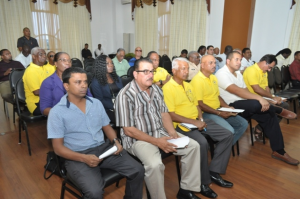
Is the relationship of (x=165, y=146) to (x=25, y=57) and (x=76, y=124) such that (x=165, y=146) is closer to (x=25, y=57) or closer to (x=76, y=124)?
(x=76, y=124)

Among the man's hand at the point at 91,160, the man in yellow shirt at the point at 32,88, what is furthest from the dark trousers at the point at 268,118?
the man in yellow shirt at the point at 32,88

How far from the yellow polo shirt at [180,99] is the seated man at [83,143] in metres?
0.71

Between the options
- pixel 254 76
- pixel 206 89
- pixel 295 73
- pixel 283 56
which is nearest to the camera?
pixel 206 89

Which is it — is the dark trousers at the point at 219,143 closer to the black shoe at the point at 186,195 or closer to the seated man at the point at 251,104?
the black shoe at the point at 186,195

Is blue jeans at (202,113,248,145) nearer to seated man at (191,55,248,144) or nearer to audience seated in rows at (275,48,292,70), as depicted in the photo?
seated man at (191,55,248,144)

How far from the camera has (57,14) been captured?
877 cm

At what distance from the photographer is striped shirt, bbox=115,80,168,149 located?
186 centimetres

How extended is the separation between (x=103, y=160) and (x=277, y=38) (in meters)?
7.21

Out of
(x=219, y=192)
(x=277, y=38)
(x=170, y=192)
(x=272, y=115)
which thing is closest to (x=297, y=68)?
(x=277, y=38)

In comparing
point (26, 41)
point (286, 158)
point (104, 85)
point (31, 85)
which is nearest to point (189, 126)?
point (104, 85)

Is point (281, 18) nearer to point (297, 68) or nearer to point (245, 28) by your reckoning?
point (245, 28)

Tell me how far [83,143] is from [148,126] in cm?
57

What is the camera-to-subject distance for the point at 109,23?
34.2 ft

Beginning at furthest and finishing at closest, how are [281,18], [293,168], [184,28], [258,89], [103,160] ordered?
1. [184,28]
2. [281,18]
3. [258,89]
4. [293,168]
5. [103,160]
